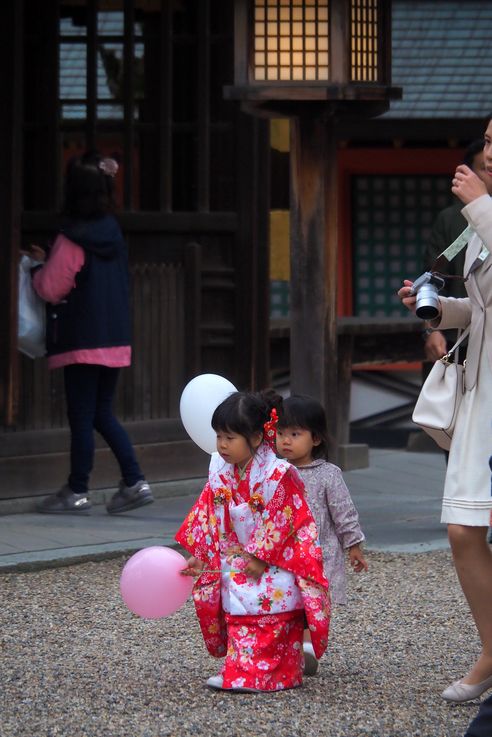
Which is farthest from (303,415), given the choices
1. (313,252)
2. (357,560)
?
(313,252)

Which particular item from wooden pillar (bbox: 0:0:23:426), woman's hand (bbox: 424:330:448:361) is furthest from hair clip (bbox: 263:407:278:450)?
wooden pillar (bbox: 0:0:23:426)

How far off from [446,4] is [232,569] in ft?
31.5

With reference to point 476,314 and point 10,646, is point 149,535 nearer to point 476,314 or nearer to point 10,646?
point 10,646

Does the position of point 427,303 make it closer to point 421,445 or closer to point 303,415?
point 303,415

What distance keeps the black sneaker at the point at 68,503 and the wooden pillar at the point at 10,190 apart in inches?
18.7

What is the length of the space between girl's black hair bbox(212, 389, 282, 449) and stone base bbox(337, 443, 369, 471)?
470cm

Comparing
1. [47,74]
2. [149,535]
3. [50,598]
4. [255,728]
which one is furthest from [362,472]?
[255,728]

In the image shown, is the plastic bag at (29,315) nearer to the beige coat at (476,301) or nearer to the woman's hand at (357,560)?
the woman's hand at (357,560)

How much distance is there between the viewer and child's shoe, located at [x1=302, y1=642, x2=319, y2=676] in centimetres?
457

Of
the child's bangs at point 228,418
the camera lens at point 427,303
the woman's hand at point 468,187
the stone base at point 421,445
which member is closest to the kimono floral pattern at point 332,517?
the child's bangs at point 228,418

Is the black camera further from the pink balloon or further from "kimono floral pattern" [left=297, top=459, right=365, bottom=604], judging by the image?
the pink balloon

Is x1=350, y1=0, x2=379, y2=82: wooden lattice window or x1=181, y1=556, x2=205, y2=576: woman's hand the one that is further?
x1=350, y1=0, x2=379, y2=82: wooden lattice window

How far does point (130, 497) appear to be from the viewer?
7.32 metres

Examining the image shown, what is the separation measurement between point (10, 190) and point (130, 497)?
165 centimetres
